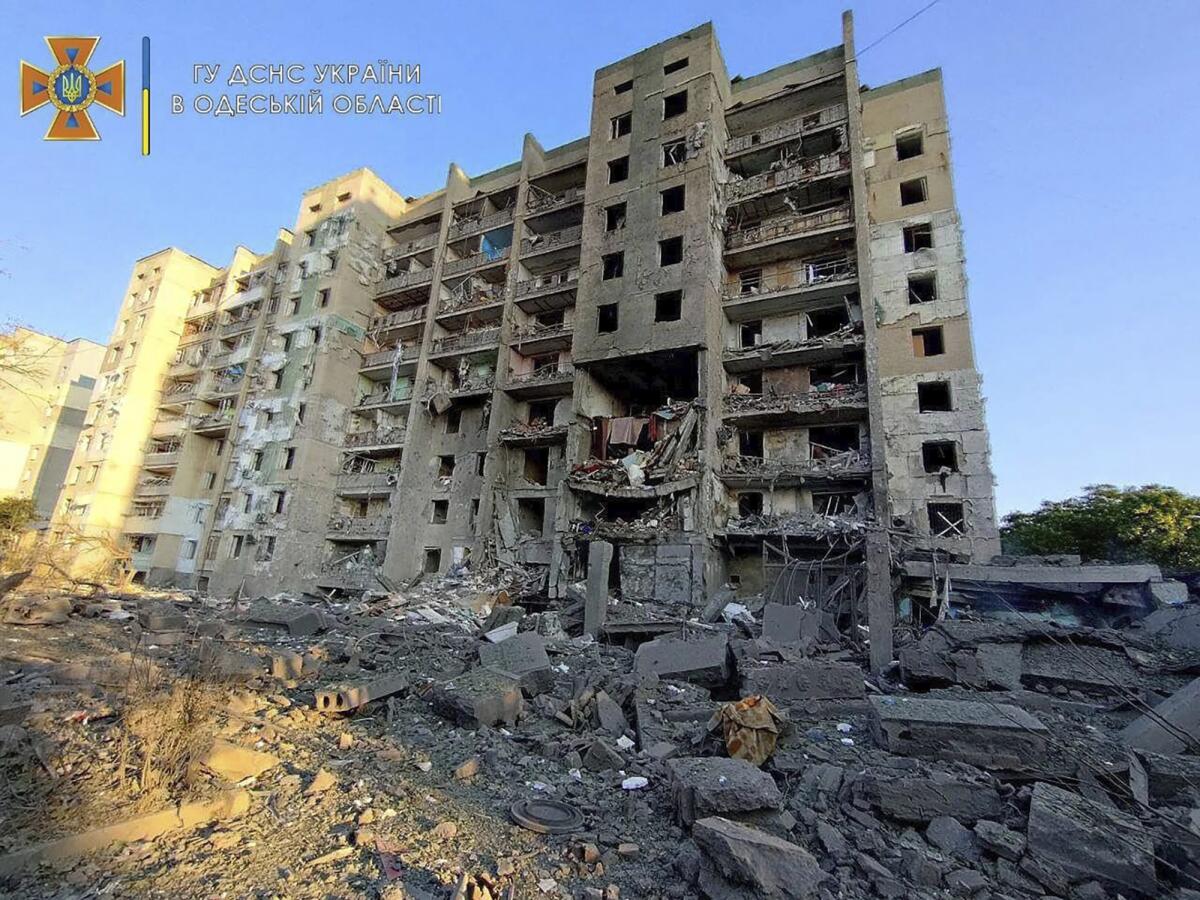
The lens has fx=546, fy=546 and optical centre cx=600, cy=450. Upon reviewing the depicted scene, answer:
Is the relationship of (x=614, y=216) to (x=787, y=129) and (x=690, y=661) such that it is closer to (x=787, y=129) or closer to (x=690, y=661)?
(x=787, y=129)

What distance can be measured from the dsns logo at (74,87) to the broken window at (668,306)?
16801 millimetres

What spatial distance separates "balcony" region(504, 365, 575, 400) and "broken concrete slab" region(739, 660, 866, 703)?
17943 mm

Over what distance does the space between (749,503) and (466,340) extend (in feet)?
55.4

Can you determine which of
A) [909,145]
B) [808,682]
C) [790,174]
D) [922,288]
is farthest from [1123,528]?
[808,682]

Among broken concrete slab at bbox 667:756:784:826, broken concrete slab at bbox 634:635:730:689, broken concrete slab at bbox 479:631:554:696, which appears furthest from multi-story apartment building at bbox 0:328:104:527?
broken concrete slab at bbox 667:756:784:826

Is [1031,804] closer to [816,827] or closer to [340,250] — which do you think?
[816,827]

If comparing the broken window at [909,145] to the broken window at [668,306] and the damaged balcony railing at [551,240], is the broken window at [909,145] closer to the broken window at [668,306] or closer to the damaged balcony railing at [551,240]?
the broken window at [668,306]

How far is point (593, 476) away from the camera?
20969mm

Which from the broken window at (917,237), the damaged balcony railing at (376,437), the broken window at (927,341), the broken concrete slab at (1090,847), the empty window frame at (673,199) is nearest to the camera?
the broken concrete slab at (1090,847)

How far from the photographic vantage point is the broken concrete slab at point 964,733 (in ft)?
17.9

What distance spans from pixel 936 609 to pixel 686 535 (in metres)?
7.72

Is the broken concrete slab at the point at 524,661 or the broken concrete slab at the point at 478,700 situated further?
the broken concrete slab at the point at 524,661

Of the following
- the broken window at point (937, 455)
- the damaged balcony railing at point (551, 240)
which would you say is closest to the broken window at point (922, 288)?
the broken window at point (937, 455)

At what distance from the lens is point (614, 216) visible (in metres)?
25.5
